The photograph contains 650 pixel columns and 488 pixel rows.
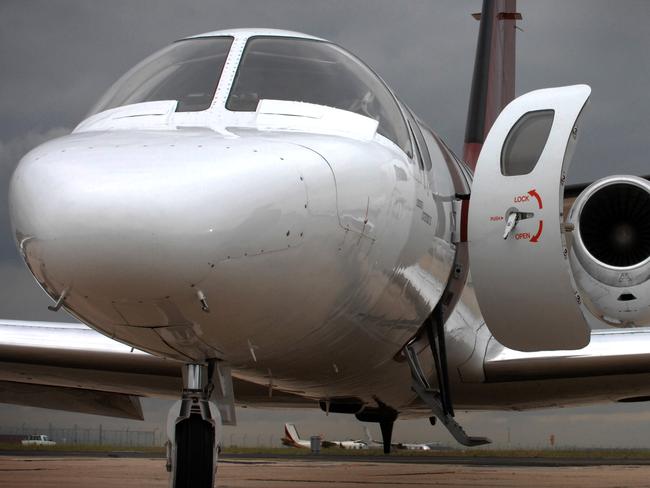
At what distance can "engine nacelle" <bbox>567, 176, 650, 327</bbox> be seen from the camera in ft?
33.4

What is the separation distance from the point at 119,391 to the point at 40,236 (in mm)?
6500

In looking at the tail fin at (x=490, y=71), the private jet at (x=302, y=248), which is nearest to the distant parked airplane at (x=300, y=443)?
the tail fin at (x=490, y=71)

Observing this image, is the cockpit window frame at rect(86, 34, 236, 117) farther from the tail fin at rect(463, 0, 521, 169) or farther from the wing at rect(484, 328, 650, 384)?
the tail fin at rect(463, 0, 521, 169)

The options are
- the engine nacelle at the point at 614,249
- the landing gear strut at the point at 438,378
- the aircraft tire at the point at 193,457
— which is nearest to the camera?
the aircraft tire at the point at 193,457

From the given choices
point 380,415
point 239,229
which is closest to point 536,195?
point 239,229

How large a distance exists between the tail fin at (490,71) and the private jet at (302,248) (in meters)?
4.73

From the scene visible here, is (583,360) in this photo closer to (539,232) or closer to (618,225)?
(618,225)

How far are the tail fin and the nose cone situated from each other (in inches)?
373

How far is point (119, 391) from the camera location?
11.2 metres

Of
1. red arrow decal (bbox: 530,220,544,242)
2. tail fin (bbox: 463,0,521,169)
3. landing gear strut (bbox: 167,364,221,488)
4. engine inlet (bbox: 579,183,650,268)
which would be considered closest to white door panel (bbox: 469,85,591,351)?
red arrow decal (bbox: 530,220,544,242)

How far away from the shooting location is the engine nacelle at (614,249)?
10.2m

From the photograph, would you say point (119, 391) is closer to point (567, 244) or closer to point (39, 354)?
point (39, 354)

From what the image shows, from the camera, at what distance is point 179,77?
6.65 meters

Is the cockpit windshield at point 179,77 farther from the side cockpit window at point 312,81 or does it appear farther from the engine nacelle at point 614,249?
the engine nacelle at point 614,249
